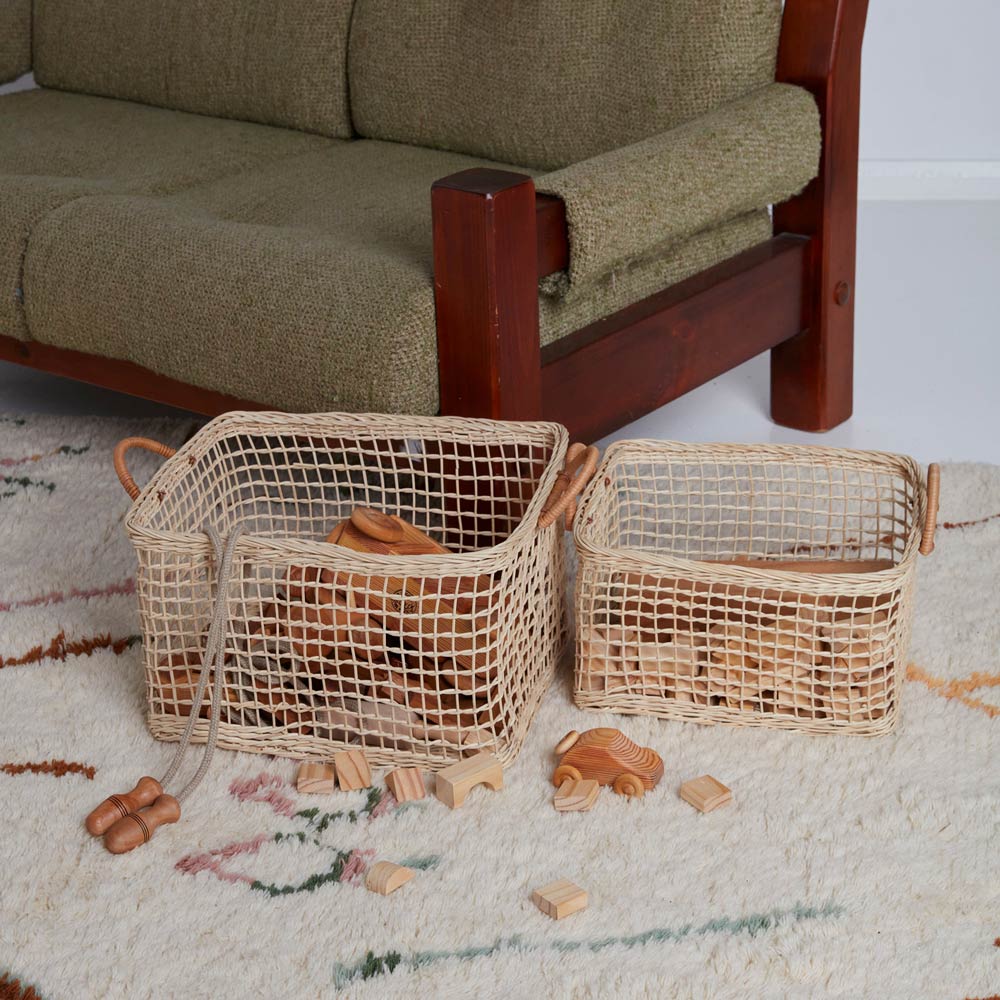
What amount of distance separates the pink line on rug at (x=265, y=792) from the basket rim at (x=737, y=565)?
394mm

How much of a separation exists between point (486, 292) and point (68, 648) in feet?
2.15

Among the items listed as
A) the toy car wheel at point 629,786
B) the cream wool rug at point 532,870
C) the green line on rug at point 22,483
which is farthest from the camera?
the green line on rug at point 22,483

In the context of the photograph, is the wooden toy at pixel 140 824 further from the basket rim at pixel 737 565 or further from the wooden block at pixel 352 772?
the basket rim at pixel 737 565

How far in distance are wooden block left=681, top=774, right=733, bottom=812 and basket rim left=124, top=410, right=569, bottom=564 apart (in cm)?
Answer: 29

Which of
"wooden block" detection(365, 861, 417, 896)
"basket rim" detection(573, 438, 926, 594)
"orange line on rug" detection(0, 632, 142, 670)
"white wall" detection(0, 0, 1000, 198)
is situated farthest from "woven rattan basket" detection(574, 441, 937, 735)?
"white wall" detection(0, 0, 1000, 198)

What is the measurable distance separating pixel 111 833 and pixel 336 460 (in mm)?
745

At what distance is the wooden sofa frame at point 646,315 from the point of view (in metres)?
1.63

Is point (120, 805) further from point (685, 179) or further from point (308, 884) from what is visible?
point (685, 179)

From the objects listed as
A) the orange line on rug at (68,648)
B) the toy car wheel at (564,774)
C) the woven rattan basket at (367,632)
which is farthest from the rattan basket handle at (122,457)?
the toy car wheel at (564,774)

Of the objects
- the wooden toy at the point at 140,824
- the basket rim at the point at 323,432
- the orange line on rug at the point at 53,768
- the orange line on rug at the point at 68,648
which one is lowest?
the orange line on rug at the point at 53,768

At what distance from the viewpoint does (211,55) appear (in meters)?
2.58

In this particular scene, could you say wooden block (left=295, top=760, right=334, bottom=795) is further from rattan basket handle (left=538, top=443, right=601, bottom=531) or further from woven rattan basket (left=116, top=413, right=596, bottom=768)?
rattan basket handle (left=538, top=443, right=601, bottom=531)

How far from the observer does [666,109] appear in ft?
6.72

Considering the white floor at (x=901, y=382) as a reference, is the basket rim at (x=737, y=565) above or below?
above
